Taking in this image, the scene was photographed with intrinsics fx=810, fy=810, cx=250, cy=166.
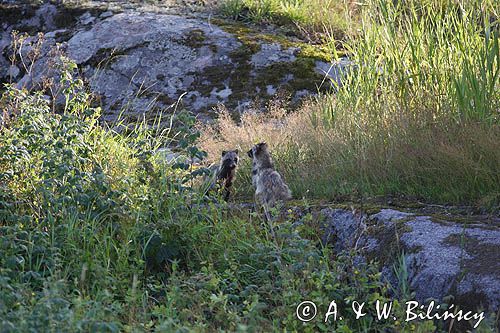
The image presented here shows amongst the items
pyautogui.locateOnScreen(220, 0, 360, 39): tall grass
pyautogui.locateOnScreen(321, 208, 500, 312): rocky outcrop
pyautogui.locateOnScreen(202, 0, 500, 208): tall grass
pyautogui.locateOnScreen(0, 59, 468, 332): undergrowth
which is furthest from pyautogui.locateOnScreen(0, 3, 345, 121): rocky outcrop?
pyautogui.locateOnScreen(321, 208, 500, 312): rocky outcrop

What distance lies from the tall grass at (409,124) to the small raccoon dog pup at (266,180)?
0.27 meters

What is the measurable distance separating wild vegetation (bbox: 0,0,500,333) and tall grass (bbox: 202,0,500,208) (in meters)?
0.02

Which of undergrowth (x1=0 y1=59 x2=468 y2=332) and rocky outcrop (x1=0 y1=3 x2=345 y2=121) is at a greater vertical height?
undergrowth (x1=0 y1=59 x2=468 y2=332)

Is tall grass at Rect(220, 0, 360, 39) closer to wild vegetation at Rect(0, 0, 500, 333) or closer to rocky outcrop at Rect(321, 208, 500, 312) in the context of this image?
wild vegetation at Rect(0, 0, 500, 333)

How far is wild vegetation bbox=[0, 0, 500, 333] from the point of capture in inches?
189

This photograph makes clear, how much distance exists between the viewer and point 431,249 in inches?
199

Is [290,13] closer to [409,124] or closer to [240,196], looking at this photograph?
[240,196]

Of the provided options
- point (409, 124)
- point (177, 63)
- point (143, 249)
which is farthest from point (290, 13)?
point (143, 249)

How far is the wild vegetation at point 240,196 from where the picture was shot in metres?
4.79

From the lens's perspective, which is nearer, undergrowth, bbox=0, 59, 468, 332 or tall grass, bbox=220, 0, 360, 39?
undergrowth, bbox=0, 59, 468, 332

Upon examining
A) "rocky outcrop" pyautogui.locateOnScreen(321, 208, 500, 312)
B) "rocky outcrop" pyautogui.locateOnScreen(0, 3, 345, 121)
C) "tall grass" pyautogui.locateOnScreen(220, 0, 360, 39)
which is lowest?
"rocky outcrop" pyautogui.locateOnScreen(0, 3, 345, 121)

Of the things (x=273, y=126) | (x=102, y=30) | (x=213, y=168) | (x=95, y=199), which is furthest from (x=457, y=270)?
(x=102, y=30)

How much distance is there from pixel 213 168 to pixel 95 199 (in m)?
1.99

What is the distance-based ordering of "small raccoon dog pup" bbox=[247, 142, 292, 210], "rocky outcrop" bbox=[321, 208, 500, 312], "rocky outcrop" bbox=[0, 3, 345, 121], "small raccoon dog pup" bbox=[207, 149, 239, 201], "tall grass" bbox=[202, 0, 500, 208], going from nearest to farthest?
"rocky outcrop" bbox=[321, 208, 500, 312]
"tall grass" bbox=[202, 0, 500, 208]
"small raccoon dog pup" bbox=[247, 142, 292, 210]
"small raccoon dog pup" bbox=[207, 149, 239, 201]
"rocky outcrop" bbox=[0, 3, 345, 121]
